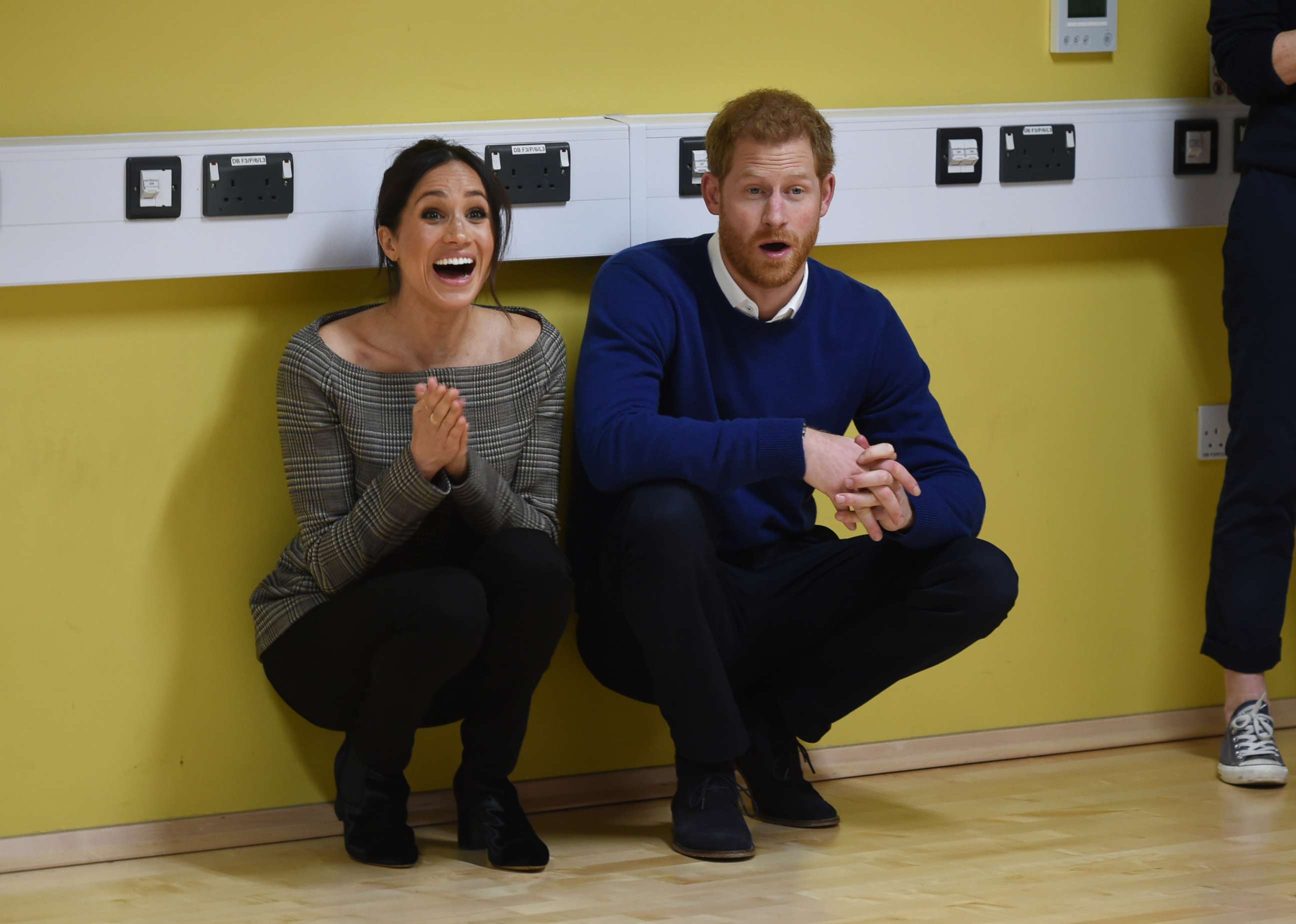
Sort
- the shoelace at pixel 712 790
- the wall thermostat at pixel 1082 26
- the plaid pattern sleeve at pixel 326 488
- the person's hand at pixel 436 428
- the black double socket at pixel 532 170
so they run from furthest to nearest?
the wall thermostat at pixel 1082 26
the black double socket at pixel 532 170
the shoelace at pixel 712 790
the plaid pattern sleeve at pixel 326 488
the person's hand at pixel 436 428

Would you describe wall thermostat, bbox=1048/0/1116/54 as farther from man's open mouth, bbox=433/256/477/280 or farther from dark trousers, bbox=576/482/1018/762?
man's open mouth, bbox=433/256/477/280

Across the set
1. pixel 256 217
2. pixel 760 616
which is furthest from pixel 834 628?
pixel 256 217

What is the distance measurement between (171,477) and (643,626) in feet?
2.38

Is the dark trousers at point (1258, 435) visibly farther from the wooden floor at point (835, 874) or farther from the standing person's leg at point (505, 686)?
the standing person's leg at point (505, 686)

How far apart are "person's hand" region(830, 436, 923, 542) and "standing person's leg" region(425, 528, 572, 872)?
1.29 feet

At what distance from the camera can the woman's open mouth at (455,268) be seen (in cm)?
200

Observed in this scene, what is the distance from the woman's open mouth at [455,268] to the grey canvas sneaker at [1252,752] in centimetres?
144

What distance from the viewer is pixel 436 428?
1864 mm

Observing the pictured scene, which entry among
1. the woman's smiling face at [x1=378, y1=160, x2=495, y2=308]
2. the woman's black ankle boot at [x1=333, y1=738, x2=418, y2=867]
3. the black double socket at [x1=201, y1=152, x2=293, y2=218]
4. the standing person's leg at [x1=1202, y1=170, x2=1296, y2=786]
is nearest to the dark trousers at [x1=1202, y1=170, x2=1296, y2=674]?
the standing person's leg at [x1=1202, y1=170, x2=1296, y2=786]

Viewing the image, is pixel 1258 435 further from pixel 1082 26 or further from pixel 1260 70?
pixel 1082 26

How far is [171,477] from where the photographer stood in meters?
2.13

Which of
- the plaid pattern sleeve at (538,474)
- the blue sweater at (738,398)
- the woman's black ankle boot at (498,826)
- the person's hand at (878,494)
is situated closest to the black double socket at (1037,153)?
the blue sweater at (738,398)

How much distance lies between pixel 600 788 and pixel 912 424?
76cm

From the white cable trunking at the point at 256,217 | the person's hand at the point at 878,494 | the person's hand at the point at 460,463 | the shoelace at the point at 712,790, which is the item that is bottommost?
the shoelace at the point at 712,790
